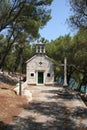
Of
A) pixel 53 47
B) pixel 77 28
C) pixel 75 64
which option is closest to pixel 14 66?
pixel 53 47

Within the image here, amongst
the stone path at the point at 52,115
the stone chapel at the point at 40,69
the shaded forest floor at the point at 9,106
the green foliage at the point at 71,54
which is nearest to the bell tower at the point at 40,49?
the stone chapel at the point at 40,69

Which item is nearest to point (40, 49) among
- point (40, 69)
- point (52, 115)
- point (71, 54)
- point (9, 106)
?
point (40, 69)

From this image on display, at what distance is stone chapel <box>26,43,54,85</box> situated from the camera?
55375mm

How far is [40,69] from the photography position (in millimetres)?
55531

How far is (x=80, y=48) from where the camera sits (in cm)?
5522

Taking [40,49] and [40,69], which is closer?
[40,69]

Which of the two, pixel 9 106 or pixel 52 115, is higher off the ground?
pixel 9 106

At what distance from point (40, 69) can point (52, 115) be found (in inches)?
1147

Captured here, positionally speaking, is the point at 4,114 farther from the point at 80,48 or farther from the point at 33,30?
the point at 80,48

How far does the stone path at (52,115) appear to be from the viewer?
22469 mm

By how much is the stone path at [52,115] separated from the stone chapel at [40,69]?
62.4 ft

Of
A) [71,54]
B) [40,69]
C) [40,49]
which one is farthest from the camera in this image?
[71,54]

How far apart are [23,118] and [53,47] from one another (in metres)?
41.5

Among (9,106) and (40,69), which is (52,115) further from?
(40,69)
